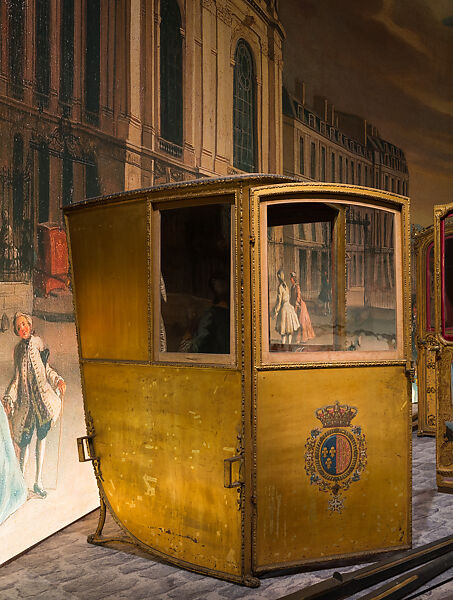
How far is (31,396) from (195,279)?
160 centimetres

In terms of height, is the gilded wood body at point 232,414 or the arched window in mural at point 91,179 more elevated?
the arched window in mural at point 91,179

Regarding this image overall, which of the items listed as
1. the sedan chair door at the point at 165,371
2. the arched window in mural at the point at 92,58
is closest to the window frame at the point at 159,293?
the sedan chair door at the point at 165,371

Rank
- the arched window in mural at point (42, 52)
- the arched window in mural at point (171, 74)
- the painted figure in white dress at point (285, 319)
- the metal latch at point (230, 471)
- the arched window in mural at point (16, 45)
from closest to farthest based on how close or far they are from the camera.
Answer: the metal latch at point (230, 471)
the arched window in mural at point (16, 45)
the arched window in mural at point (42, 52)
the painted figure in white dress at point (285, 319)
the arched window in mural at point (171, 74)

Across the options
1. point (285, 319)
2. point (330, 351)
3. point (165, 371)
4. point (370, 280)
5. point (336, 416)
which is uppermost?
point (370, 280)

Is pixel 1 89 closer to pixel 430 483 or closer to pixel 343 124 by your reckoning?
pixel 430 483

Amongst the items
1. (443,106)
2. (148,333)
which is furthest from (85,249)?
(443,106)

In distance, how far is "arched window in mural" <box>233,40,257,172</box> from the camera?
8008mm

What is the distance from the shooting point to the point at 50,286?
468cm

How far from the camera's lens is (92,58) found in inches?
206

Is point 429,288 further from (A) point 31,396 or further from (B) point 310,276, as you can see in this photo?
(A) point 31,396

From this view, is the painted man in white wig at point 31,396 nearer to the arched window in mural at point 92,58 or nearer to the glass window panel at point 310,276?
the glass window panel at point 310,276

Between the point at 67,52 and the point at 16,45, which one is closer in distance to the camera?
the point at 16,45

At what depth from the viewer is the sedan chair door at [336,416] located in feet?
11.1

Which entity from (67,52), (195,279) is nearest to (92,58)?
(67,52)
